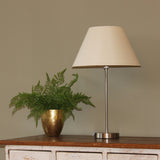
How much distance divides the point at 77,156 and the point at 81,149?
0.13ft

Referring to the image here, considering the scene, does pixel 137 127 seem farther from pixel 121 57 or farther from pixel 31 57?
pixel 31 57

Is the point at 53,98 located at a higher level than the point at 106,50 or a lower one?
lower

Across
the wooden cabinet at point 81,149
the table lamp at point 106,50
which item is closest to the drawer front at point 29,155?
the wooden cabinet at point 81,149

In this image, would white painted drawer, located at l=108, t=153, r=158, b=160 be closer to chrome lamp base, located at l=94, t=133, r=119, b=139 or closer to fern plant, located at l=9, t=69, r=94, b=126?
chrome lamp base, located at l=94, t=133, r=119, b=139

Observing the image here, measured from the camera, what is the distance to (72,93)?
2.36 m

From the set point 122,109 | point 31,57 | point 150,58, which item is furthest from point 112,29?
point 31,57

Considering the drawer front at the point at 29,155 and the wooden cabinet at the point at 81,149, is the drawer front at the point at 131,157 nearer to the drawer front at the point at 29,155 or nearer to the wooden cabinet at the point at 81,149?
the wooden cabinet at the point at 81,149

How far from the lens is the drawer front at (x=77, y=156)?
6.07 ft

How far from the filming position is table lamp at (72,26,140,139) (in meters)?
1.92

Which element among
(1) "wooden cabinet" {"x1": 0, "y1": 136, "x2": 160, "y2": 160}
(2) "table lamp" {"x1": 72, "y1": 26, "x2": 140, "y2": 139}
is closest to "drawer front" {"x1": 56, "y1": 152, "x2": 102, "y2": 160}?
(1) "wooden cabinet" {"x1": 0, "y1": 136, "x2": 160, "y2": 160}

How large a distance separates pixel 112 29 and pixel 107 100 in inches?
14.4

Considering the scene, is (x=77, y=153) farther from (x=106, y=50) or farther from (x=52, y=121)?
(x=106, y=50)

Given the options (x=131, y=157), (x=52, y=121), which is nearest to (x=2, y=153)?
(x=52, y=121)

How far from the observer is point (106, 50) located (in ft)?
6.34
